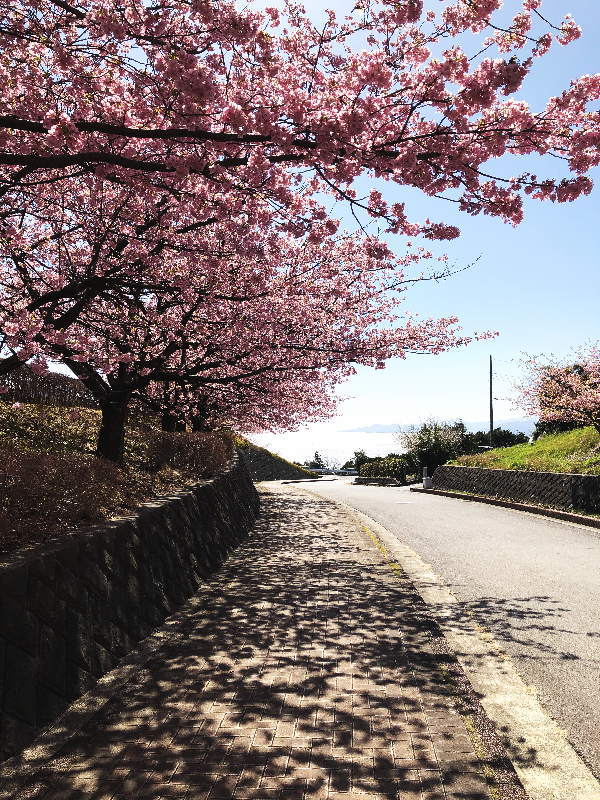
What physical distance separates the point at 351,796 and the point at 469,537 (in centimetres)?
1177

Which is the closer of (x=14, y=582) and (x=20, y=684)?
(x=20, y=684)

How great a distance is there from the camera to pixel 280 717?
4785 millimetres

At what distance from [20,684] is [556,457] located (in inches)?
1146

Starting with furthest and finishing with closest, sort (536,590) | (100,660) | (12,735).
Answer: (536,590) < (100,660) < (12,735)

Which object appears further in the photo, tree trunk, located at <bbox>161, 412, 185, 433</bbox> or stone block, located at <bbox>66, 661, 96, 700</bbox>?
Answer: tree trunk, located at <bbox>161, 412, 185, 433</bbox>

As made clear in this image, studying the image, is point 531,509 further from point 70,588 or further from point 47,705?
point 47,705

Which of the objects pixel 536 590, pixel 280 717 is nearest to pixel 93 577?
pixel 280 717

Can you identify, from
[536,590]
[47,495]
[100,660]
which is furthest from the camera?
[536,590]

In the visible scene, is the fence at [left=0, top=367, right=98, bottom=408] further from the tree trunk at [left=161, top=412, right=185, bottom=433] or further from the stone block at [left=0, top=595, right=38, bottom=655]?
the stone block at [left=0, top=595, right=38, bottom=655]

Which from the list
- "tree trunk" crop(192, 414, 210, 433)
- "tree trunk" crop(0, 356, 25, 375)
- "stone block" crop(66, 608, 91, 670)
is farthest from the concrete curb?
"stone block" crop(66, 608, 91, 670)

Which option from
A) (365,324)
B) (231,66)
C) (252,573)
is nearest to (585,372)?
(365,324)

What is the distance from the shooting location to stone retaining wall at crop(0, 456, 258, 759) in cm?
436

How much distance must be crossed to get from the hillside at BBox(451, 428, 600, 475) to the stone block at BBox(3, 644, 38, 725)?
67.4 feet

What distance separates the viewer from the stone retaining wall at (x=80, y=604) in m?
4.36
